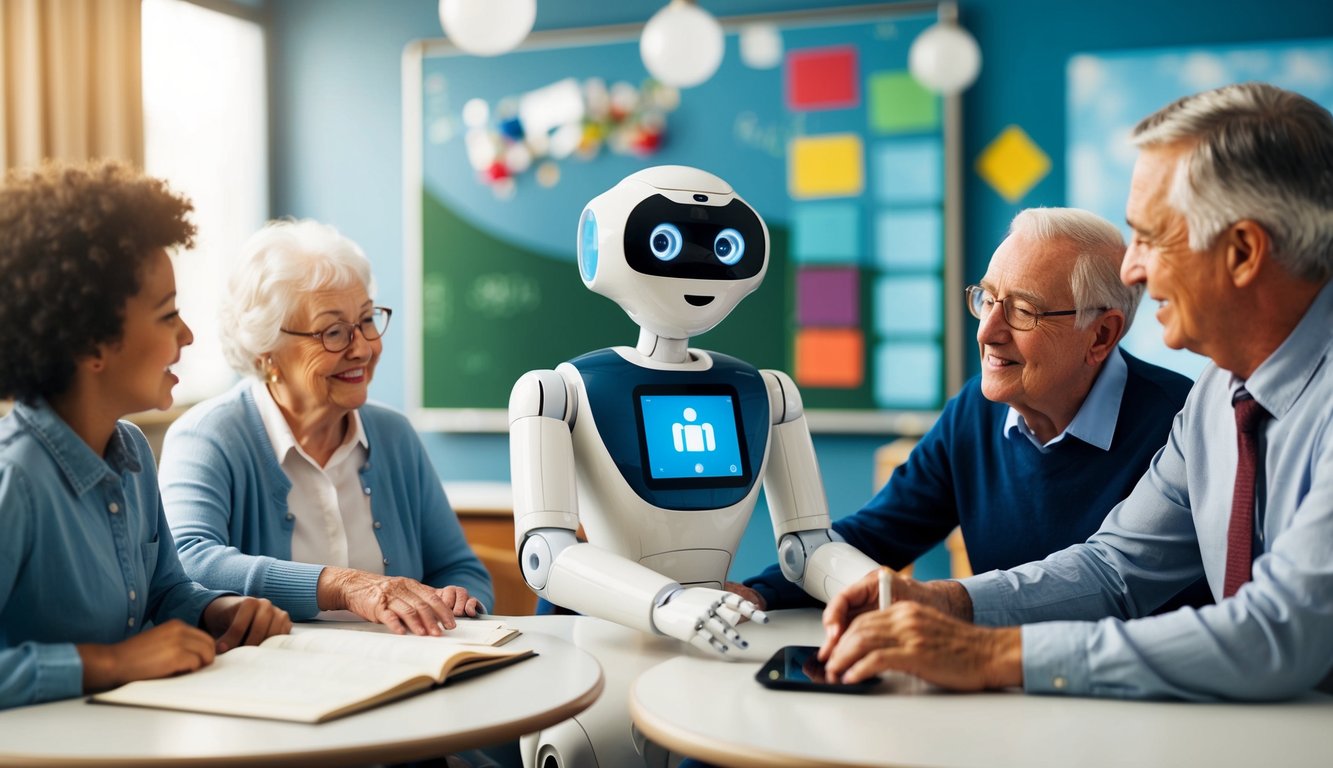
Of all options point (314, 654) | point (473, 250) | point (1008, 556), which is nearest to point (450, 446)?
point (473, 250)

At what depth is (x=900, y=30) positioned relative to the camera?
4227 millimetres

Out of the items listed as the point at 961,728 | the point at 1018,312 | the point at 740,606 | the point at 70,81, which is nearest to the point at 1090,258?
the point at 1018,312

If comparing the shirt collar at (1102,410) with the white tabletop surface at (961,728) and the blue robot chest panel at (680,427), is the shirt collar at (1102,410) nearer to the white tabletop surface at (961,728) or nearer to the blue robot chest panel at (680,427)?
the blue robot chest panel at (680,427)

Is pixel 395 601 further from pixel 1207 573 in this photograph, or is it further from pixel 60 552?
pixel 1207 573

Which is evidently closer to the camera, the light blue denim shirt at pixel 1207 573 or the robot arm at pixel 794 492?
the light blue denim shirt at pixel 1207 573

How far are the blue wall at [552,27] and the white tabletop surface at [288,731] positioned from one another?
10.4ft

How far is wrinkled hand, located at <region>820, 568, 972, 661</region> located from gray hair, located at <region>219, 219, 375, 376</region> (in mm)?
1180

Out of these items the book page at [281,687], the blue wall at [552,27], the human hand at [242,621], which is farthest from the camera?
the blue wall at [552,27]

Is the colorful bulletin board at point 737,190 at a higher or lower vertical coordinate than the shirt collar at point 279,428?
higher

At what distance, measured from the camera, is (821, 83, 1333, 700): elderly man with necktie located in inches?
48.4

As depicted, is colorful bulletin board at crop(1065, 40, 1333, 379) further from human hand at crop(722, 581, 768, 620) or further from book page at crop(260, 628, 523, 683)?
book page at crop(260, 628, 523, 683)

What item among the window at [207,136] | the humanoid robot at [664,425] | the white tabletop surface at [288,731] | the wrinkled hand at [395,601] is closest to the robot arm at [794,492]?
the humanoid robot at [664,425]

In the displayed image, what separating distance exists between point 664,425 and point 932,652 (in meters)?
0.62

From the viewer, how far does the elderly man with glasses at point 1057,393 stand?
1967 mm
